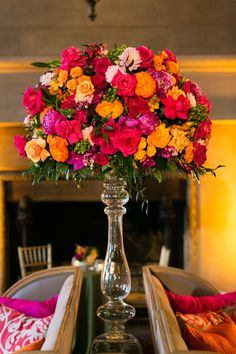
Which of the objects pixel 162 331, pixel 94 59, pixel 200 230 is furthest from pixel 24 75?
pixel 162 331

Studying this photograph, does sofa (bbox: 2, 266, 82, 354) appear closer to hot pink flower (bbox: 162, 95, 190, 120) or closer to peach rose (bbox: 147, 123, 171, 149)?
peach rose (bbox: 147, 123, 171, 149)

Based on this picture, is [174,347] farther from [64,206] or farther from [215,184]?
[64,206]

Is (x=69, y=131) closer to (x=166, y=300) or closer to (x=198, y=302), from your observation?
(x=166, y=300)

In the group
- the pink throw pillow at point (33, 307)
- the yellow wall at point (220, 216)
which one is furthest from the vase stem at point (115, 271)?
the yellow wall at point (220, 216)

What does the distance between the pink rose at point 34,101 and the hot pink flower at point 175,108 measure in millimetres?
393

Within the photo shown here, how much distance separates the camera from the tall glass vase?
191 centimetres

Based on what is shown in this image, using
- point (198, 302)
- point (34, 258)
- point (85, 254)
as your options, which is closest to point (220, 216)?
point (85, 254)

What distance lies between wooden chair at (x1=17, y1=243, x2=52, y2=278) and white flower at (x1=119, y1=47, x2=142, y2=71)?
15.1 feet

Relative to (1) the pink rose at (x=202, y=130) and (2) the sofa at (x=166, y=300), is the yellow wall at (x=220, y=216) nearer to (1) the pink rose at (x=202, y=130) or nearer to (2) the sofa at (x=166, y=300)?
(2) the sofa at (x=166, y=300)

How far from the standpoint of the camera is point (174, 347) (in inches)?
65.9

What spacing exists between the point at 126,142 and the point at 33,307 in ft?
4.86

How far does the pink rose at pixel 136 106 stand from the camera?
179 cm

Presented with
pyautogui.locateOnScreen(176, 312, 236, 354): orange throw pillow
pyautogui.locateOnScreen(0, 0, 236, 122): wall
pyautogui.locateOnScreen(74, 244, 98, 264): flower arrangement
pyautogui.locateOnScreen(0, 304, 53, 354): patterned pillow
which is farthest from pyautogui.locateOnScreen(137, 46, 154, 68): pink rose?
pyautogui.locateOnScreen(74, 244, 98, 264): flower arrangement

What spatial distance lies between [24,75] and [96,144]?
11.1ft
